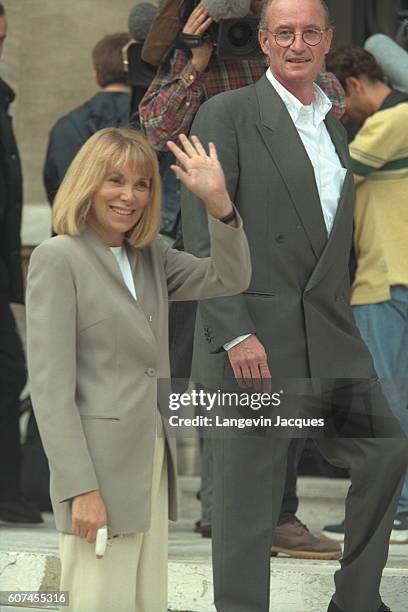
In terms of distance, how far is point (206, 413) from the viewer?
4.13 meters

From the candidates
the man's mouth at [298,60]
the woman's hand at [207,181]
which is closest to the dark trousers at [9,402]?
the man's mouth at [298,60]

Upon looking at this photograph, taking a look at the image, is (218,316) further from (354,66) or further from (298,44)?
(354,66)

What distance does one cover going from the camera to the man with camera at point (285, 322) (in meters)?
4.16

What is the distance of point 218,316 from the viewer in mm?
4199

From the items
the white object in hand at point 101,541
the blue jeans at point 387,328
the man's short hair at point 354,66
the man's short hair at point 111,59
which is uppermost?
the man's short hair at point 354,66

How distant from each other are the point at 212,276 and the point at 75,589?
0.85m

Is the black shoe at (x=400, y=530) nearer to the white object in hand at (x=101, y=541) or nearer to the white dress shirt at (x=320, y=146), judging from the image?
the white dress shirt at (x=320, y=146)

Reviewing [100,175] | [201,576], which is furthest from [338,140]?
[201,576]

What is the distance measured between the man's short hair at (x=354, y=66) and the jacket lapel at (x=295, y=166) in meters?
Result: 1.53

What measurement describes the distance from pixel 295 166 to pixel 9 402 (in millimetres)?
2243

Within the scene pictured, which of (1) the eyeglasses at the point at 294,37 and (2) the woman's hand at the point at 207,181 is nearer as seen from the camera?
(2) the woman's hand at the point at 207,181

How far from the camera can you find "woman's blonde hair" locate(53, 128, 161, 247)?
3.82 meters

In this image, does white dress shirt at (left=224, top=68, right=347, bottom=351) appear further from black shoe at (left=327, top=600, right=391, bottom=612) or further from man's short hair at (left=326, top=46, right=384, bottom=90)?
man's short hair at (left=326, top=46, right=384, bottom=90)

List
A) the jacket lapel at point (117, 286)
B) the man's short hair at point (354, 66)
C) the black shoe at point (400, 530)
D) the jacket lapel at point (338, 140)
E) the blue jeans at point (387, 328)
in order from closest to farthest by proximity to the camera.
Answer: the jacket lapel at point (117, 286) → the jacket lapel at point (338, 140) → the black shoe at point (400, 530) → the blue jeans at point (387, 328) → the man's short hair at point (354, 66)
